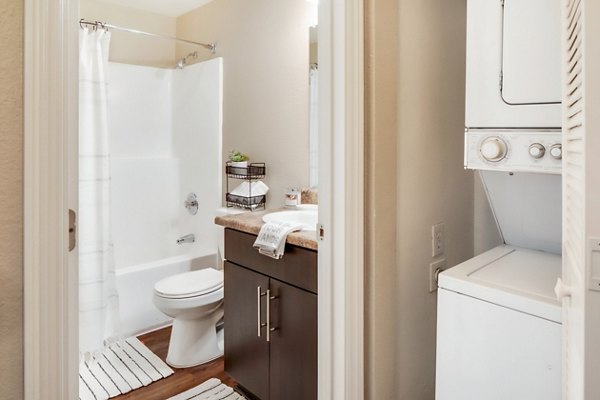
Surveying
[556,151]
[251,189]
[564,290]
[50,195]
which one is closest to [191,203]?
[251,189]

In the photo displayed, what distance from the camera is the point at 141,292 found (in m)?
2.94

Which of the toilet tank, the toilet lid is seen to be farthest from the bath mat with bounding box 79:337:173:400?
the toilet tank

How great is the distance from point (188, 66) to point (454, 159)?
2.60m

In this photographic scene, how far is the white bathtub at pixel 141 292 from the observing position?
2.86 meters

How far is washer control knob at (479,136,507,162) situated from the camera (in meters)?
1.23

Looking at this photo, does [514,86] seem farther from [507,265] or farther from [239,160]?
[239,160]

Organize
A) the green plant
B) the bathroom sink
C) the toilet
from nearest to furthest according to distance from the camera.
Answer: the bathroom sink < the toilet < the green plant

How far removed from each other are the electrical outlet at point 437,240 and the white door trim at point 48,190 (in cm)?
120

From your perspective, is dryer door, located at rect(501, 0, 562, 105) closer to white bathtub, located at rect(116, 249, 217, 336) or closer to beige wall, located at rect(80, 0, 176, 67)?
white bathtub, located at rect(116, 249, 217, 336)

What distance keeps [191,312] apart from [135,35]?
95.6 inches

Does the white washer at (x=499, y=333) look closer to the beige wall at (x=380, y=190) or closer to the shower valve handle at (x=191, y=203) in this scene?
the beige wall at (x=380, y=190)

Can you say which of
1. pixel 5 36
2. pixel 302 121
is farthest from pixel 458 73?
pixel 5 36

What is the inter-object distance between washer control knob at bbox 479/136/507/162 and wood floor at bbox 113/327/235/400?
5.97 feet

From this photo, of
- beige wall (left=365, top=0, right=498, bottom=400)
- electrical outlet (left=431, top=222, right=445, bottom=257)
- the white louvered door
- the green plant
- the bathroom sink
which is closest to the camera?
the white louvered door
